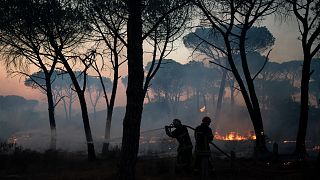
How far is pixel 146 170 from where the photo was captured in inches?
487

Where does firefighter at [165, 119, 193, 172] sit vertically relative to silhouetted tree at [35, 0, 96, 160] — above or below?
below

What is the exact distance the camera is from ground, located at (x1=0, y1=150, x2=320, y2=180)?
11.0 meters

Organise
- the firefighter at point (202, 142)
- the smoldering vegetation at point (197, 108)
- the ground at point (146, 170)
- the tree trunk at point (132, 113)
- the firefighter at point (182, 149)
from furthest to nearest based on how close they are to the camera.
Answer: the smoldering vegetation at point (197, 108)
the firefighter at point (182, 149)
the ground at point (146, 170)
the firefighter at point (202, 142)
the tree trunk at point (132, 113)

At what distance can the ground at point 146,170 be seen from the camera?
1099cm

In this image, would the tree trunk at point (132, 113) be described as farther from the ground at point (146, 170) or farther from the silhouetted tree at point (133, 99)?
the ground at point (146, 170)

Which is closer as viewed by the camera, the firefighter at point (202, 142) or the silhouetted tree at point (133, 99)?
the silhouetted tree at point (133, 99)

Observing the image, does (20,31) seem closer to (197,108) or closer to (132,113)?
(132,113)

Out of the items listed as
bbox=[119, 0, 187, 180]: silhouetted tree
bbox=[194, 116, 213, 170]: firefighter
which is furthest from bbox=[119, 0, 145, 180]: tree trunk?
bbox=[194, 116, 213, 170]: firefighter

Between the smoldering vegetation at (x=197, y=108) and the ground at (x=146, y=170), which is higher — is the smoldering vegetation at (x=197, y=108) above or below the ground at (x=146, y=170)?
above

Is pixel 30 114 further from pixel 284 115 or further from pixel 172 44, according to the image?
pixel 172 44

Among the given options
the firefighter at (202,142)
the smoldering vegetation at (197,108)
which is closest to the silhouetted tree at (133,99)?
the firefighter at (202,142)

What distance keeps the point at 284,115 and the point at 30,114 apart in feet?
165

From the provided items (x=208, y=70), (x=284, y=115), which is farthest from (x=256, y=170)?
(x=208, y=70)

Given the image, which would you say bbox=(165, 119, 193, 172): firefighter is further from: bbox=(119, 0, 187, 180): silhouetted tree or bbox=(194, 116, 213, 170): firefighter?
bbox=(119, 0, 187, 180): silhouetted tree
